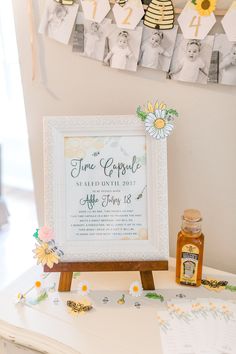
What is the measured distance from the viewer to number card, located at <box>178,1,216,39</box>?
2.99ft

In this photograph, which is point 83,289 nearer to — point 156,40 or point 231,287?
point 231,287

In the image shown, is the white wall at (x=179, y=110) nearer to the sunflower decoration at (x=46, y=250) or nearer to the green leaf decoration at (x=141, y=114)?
the green leaf decoration at (x=141, y=114)

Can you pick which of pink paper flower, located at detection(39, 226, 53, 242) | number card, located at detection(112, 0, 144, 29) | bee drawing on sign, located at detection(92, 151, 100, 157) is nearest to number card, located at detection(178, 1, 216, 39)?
number card, located at detection(112, 0, 144, 29)

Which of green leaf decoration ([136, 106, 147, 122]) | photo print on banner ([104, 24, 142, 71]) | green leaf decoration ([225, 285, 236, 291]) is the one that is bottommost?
green leaf decoration ([225, 285, 236, 291])

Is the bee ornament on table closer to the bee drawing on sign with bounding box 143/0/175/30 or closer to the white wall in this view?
the white wall

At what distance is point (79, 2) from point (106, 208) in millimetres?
534

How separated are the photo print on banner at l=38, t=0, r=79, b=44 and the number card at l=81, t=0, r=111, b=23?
3 cm

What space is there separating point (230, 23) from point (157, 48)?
0.18m

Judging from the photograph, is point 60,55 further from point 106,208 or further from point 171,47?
point 106,208

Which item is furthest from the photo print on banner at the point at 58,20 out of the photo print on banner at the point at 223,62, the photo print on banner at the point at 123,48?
the photo print on banner at the point at 223,62

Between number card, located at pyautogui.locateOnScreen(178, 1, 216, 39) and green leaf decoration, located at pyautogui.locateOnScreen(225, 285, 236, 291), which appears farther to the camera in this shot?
green leaf decoration, located at pyautogui.locateOnScreen(225, 285, 236, 291)

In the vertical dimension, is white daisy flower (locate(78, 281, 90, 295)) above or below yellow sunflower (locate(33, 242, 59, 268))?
below

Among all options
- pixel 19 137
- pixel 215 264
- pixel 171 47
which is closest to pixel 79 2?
pixel 171 47

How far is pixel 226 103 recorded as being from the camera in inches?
39.4
